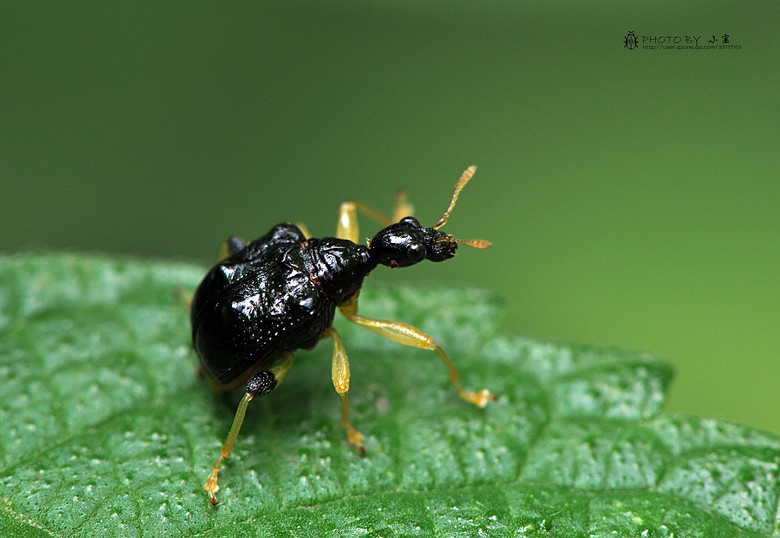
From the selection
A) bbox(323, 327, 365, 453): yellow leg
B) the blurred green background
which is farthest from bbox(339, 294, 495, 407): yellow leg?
the blurred green background

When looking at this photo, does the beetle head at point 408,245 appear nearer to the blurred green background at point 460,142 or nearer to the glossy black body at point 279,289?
the glossy black body at point 279,289

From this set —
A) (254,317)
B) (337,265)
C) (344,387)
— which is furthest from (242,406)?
(337,265)

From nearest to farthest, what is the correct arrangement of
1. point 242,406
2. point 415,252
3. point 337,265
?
point 242,406, point 337,265, point 415,252

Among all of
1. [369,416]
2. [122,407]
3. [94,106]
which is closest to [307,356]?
[369,416]

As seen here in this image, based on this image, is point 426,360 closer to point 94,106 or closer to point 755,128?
point 755,128

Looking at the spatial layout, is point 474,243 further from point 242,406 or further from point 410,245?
point 242,406

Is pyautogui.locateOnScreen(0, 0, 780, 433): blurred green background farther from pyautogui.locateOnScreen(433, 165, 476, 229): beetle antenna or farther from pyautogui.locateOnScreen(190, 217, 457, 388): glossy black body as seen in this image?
pyautogui.locateOnScreen(190, 217, 457, 388): glossy black body
